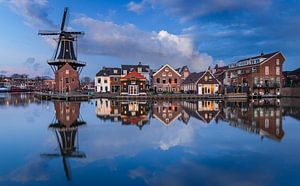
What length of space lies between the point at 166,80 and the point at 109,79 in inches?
494

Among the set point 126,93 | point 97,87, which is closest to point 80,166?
point 126,93

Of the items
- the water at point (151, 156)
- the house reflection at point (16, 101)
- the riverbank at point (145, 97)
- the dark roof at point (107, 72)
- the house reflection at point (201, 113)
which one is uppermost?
the dark roof at point (107, 72)

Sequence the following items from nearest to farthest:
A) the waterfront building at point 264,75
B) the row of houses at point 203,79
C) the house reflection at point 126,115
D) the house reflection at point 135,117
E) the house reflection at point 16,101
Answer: the house reflection at point 135,117
the house reflection at point 126,115
the house reflection at point 16,101
the row of houses at point 203,79
the waterfront building at point 264,75

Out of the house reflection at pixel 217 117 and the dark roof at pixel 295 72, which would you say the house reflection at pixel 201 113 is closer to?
the house reflection at pixel 217 117

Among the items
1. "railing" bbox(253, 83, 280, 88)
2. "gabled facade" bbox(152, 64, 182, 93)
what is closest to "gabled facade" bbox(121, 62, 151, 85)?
"gabled facade" bbox(152, 64, 182, 93)

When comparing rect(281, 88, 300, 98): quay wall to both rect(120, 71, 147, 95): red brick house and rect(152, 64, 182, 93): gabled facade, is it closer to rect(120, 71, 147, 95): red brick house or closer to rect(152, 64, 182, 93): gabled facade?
rect(152, 64, 182, 93): gabled facade

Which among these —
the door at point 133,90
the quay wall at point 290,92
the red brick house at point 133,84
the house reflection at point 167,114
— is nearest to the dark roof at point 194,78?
the red brick house at point 133,84

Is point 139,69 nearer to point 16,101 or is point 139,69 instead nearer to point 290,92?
point 16,101

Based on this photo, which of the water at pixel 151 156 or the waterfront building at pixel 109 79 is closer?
the water at pixel 151 156

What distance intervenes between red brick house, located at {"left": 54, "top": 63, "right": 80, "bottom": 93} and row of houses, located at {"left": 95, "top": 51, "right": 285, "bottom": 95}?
8.25 m

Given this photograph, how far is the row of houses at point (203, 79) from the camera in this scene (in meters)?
50.0

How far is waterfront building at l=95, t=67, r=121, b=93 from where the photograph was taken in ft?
196

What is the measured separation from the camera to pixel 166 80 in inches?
2274

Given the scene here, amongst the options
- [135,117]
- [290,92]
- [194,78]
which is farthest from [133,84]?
[290,92]
